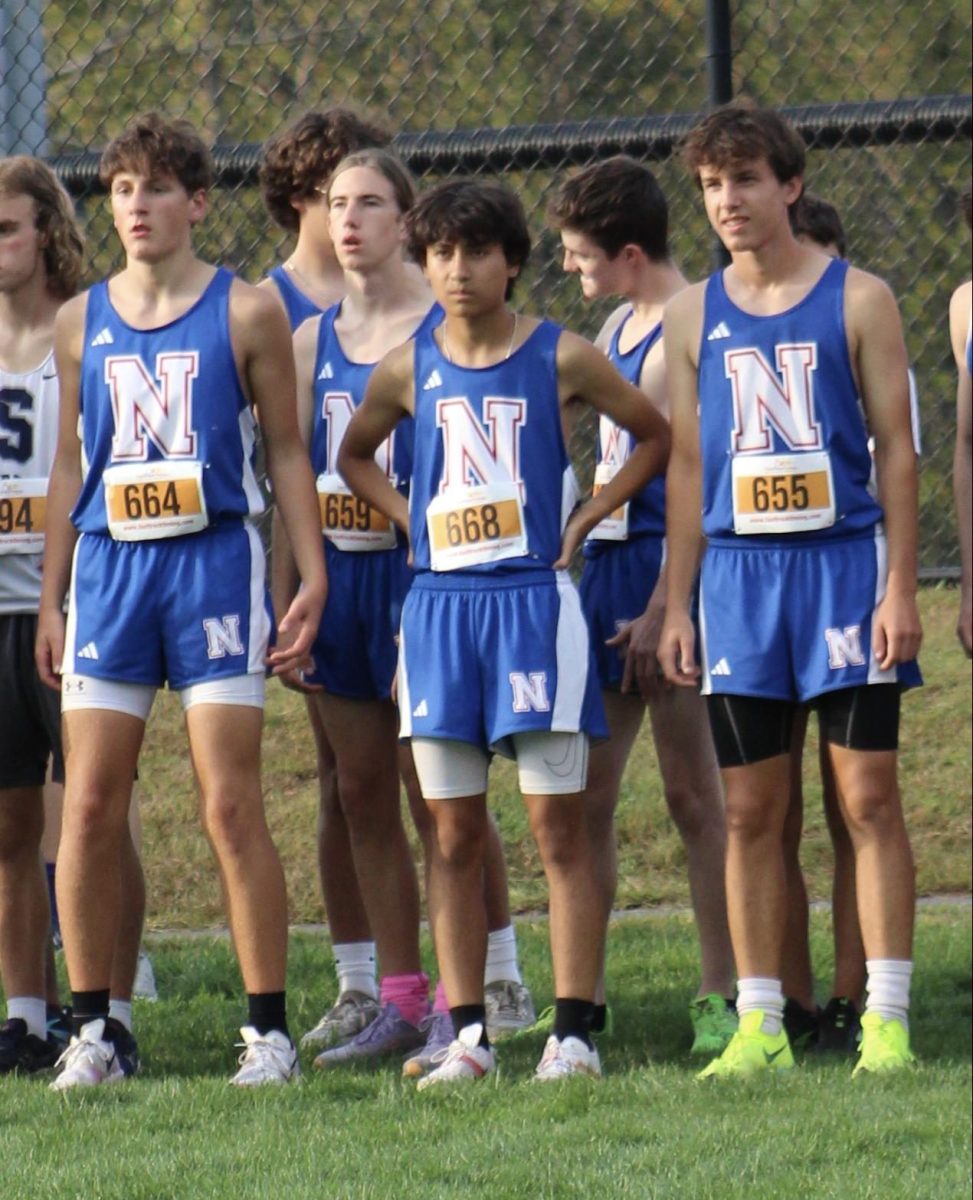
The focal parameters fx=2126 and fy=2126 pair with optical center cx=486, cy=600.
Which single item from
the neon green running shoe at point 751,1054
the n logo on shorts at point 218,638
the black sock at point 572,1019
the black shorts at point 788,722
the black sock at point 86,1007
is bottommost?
the neon green running shoe at point 751,1054

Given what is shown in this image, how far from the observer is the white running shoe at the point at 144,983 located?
19.6ft

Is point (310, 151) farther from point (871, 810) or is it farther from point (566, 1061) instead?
point (566, 1061)

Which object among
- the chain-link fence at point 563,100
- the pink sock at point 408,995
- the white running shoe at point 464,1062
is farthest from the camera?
the chain-link fence at point 563,100

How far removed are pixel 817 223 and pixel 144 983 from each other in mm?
2807

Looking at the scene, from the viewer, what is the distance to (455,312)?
4.88 metres

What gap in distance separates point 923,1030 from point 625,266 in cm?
209

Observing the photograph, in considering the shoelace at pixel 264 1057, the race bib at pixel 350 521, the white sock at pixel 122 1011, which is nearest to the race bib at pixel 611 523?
the race bib at pixel 350 521

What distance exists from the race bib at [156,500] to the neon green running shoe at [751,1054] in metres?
1.66

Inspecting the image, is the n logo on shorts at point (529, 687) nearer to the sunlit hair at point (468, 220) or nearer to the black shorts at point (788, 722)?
the black shorts at point (788, 722)

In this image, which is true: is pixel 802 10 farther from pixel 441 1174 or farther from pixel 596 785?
pixel 441 1174

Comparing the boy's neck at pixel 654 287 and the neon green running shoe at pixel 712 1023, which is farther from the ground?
the boy's neck at pixel 654 287

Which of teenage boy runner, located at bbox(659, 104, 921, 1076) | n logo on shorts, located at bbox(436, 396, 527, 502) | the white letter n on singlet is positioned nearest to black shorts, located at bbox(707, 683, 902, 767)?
teenage boy runner, located at bbox(659, 104, 921, 1076)

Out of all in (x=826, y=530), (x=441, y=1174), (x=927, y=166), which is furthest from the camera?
(x=927, y=166)

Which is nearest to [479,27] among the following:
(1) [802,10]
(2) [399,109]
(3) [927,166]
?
(2) [399,109]
